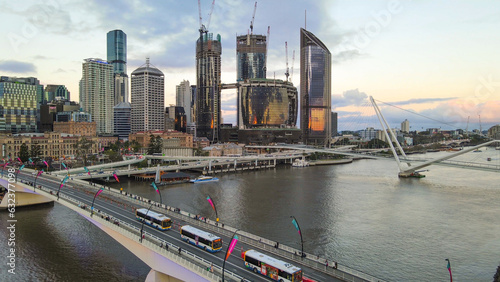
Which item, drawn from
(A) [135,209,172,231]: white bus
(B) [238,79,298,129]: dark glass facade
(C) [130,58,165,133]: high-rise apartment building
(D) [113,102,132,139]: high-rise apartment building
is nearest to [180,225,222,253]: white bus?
(A) [135,209,172,231]: white bus

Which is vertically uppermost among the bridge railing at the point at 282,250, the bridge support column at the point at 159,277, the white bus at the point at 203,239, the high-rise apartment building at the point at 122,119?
the high-rise apartment building at the point at 122,119

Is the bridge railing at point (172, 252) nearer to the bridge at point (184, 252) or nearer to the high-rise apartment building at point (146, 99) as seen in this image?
the bridge at point (184, 252)

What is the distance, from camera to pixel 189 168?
63.2m

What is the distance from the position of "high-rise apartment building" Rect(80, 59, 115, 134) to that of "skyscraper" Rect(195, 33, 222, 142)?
41678 mm

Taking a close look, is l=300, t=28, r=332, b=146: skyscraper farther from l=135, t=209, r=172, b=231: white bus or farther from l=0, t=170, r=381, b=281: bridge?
l=135, t=209, r=172, b=231: white bus

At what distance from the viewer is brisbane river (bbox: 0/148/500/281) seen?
19.7 meters

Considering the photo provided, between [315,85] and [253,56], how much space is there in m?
36.5

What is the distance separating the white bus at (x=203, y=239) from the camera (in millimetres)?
16938

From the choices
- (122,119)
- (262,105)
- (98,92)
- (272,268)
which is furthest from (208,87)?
(272,268)

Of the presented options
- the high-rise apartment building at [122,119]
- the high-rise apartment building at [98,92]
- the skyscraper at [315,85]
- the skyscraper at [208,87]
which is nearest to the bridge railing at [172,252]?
the skyscraper at [208,87]

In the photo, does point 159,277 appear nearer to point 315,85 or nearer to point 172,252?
point 172,252

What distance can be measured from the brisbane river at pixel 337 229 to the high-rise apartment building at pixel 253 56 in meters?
123

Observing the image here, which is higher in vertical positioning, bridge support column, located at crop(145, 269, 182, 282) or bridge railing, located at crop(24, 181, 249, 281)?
bridge railing, located at crop(24, 181, 249, 281)

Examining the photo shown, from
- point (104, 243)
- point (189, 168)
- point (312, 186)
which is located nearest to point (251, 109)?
point (189, 168)
